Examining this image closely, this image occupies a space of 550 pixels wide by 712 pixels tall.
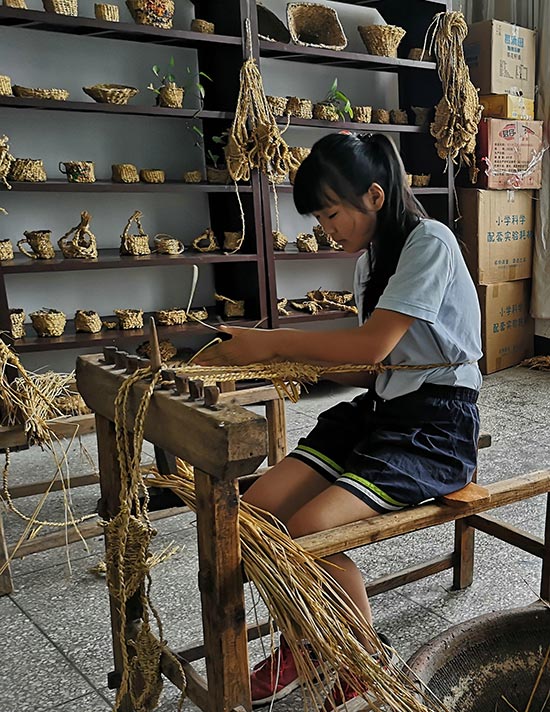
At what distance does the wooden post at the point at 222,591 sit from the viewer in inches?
43.6

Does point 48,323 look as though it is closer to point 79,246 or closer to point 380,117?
point 79,246

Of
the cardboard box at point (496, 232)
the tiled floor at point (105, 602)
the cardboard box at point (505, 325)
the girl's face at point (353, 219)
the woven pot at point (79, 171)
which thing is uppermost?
the woven pot at point (79, 171)

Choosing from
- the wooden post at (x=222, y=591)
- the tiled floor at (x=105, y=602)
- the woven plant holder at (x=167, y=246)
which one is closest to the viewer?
the wooden post at (x=222, y=591)

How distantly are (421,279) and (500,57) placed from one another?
142 inches

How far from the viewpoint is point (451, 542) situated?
234 centimetres

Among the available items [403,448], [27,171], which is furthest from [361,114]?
[403,448]

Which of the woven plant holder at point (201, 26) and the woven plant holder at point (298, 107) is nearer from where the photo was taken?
the woven plant holder at point (201, 26)

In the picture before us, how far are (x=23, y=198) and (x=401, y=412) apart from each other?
283cm

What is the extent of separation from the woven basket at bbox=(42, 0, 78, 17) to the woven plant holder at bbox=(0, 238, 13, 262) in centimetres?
105

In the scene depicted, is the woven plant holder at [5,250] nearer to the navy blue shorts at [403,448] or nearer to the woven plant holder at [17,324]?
the woven plant holder at [17,324]

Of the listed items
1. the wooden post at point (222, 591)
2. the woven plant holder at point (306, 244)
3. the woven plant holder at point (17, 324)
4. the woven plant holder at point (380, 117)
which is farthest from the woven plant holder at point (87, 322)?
the wooden post at point (222, 591)

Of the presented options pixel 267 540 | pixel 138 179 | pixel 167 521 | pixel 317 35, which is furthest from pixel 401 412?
pixel 317 35

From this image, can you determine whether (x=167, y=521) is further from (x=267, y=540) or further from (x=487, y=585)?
A: (x=267, y=540)

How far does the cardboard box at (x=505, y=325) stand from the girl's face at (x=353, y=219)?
122 inches
